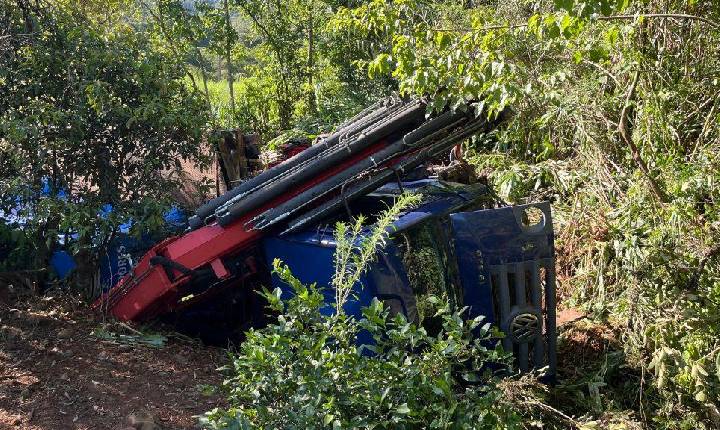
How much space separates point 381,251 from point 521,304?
3.31 ft

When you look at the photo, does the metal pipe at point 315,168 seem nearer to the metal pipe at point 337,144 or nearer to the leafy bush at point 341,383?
the metal pipe at point 337,144

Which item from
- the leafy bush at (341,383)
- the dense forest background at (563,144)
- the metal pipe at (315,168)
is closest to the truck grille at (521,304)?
the dense forest background at (563,144)

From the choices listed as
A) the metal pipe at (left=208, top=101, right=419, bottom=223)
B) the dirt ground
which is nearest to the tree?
the dirt ground

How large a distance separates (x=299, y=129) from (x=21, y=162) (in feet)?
17.9

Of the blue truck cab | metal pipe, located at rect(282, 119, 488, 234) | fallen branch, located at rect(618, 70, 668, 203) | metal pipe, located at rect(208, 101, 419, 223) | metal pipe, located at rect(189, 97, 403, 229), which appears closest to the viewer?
the blue truck cab

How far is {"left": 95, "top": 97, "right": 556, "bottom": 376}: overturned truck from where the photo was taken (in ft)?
15.3

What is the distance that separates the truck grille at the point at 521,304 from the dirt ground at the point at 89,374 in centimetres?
188

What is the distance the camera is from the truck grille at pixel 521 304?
183 inches

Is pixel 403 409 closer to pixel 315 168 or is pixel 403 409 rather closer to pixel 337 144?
pixel 315 168

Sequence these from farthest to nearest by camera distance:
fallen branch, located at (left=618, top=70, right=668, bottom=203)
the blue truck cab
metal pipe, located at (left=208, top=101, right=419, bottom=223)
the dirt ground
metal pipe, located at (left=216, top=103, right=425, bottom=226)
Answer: fallen branch, located at (left=618, top=70, right=668, bottom=203) < metal pipe, located at (left=208, top=101, right=419, bottom=223) < metal pipe, located at (left=216, top=103, right=425, bottom=226) < the blue truck cab < the dirt ground

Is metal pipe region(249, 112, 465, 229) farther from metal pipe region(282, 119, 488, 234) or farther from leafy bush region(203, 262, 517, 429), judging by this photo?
leafy bush region(203, 262, 517, 429)

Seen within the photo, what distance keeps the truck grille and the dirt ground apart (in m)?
1.88

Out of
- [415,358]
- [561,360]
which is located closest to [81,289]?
[415,358]

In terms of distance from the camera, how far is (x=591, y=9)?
362 centimetres
